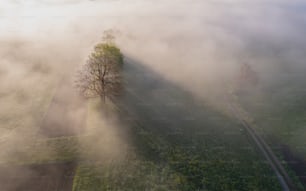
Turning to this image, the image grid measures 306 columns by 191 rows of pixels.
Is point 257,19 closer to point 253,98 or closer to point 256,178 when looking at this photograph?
point 253,98

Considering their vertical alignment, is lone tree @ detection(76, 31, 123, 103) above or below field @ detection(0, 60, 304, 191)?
above

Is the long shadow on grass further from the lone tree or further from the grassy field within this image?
the grassy field

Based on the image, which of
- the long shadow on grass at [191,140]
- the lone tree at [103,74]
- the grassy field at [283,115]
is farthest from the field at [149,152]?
the grassy field at [283,115]

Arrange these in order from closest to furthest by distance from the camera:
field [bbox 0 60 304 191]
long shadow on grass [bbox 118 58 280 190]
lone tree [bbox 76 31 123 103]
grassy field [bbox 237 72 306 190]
A: field [bbox 0 60 304 191] → long shadow on grass [bbox 118 58 280 190] → grassy field [bbox 237 72 306 190] → lone tree [bbox 76 31 123 103]

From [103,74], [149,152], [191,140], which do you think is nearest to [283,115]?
[191,140]

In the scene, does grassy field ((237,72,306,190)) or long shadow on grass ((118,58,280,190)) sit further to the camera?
grassy field ((237,72,306,190))

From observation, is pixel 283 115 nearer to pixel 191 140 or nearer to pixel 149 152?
pixel 191 140

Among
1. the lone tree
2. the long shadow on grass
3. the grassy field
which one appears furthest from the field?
the grassy field

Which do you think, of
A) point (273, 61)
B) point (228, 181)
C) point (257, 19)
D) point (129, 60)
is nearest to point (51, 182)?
point (228, 181)
